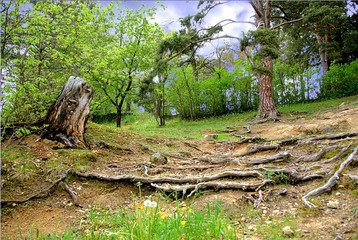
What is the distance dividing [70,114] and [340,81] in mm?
15625

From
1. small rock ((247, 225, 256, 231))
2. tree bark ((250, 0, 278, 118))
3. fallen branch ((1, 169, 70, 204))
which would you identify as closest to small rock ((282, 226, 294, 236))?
small rock ((247, 225, 256, 231))

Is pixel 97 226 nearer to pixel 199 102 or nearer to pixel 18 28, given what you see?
pixel 18 28

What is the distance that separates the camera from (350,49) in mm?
14742

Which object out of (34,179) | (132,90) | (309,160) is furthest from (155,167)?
(132,90)

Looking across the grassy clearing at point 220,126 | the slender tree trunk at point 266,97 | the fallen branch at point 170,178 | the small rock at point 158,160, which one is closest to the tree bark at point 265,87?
the slender tree trunk at point 266,97

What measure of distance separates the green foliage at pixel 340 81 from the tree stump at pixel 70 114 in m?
14.9

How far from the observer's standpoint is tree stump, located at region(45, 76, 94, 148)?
470 centimetres

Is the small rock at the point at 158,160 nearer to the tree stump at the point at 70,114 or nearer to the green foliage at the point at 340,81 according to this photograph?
the tree stump at the point at 70,114

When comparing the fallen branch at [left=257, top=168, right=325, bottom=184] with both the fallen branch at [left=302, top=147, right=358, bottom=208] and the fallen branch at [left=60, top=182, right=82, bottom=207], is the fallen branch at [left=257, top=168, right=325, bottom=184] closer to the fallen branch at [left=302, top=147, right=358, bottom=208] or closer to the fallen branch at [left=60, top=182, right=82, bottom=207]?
the fallen branch at [left=302, top=147, right=358, bottom=208]

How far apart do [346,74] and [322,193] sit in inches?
561

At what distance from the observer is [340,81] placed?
13.7 meters

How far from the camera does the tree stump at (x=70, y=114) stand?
185 inches

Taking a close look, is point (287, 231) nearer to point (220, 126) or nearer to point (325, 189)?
point (325, 189)

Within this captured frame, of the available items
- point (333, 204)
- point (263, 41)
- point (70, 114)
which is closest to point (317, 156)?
point (333, 204)
